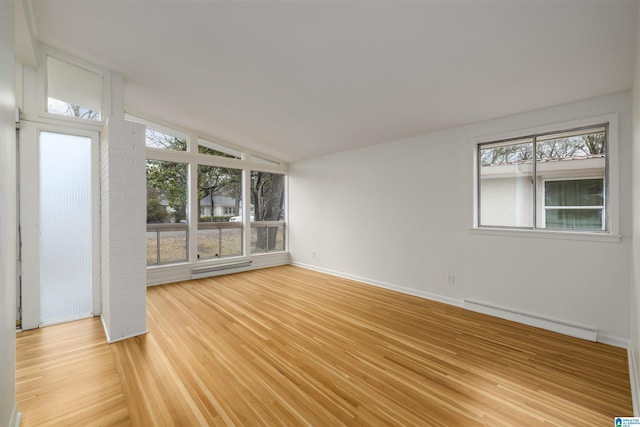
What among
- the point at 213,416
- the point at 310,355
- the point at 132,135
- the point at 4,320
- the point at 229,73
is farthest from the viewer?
the point at 229,73

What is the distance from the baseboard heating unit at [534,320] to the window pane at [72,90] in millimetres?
5568

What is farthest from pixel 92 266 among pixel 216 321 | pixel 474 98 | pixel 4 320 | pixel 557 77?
pixel 557 77

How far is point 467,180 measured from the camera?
3.78 meters

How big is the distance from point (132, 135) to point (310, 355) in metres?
Result: 2.97

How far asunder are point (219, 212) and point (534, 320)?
5.47 m

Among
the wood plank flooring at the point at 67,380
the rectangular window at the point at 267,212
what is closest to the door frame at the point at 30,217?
the wood plank flooring at the point at 67,380

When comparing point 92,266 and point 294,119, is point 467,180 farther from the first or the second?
point 92,266

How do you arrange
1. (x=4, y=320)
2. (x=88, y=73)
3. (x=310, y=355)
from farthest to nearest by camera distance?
(x=88, y=73), (x=310, y=355), (x=4, y=320)

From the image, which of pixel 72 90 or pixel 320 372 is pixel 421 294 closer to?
pixel 320 372

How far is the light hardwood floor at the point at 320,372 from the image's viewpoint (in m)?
1.81

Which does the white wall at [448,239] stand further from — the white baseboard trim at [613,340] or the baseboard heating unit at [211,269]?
the baseboard heating unit at [211,269]

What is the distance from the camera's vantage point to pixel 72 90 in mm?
3426

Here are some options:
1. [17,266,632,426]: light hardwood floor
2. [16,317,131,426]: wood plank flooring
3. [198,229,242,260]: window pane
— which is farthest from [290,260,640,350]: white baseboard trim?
[16,317,131,426]: wood plank flooring

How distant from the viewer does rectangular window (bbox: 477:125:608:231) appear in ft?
9.85
